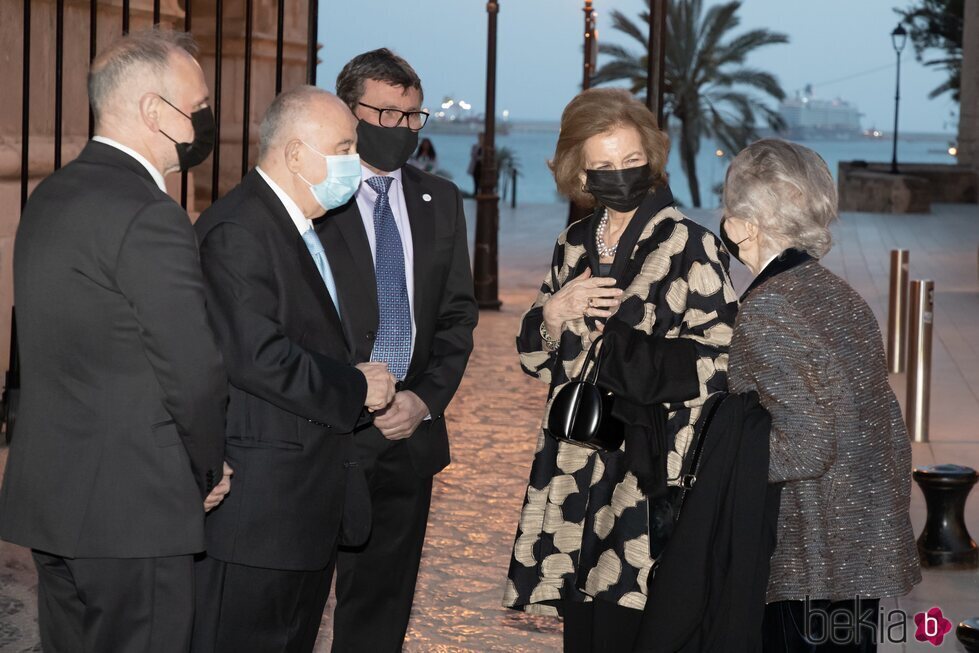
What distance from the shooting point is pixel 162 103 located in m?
3.13

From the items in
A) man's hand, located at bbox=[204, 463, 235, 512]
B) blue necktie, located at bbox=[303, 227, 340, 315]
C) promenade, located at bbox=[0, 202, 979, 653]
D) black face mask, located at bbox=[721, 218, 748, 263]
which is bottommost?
promenade, located at bbox=[0, 202, 979, 653]

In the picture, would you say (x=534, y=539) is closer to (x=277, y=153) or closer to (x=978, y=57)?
(x=277, y=153)

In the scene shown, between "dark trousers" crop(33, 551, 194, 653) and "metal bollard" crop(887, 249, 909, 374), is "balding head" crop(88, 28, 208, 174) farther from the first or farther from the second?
"metal bollard" crop(887, 249, 909, 374)

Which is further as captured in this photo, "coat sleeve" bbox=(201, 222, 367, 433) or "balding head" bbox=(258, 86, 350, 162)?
"balding head" bbox=(258, 86, 350, 162)

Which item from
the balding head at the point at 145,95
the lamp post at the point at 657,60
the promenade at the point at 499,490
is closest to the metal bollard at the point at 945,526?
the promenade at the point at 499,490

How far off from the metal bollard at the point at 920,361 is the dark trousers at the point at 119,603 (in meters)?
6.36

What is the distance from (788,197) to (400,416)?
4.05 ft

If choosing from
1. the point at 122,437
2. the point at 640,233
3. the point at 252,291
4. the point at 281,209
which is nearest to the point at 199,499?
the point at 122,437

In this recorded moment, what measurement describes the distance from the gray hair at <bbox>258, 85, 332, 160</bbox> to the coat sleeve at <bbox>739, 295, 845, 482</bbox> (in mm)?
1258

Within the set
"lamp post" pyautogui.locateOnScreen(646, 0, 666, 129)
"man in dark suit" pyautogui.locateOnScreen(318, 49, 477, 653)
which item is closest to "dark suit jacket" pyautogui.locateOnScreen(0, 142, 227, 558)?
"man in dark suit" pyautogui.locateOnScreen(318, 49, 477, 653)

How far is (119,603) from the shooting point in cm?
305

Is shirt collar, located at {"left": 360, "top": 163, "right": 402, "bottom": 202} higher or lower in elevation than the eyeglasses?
lower

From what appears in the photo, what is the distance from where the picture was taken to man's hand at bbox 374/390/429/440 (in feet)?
12.5

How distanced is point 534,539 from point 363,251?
97 cm
